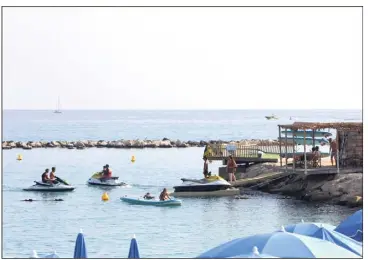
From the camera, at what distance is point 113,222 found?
116ft

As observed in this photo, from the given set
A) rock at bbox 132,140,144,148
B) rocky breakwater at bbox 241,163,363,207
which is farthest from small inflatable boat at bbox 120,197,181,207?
rock at bbox 132,140,144,148

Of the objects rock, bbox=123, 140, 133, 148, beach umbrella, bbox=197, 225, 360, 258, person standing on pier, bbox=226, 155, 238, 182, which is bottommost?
beach umbrella, bbox=197, 225, 360, 258

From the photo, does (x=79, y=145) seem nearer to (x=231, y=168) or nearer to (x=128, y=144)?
(x=128, y=144)

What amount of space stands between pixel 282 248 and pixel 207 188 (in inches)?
942

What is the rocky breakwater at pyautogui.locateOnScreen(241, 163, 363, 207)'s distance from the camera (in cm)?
3659

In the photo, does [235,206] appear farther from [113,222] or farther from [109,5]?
[109,5]

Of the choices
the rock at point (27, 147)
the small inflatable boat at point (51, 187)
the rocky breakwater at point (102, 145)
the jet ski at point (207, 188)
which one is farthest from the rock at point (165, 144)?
the jet ski at point (207, 188)

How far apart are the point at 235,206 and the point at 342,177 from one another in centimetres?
499

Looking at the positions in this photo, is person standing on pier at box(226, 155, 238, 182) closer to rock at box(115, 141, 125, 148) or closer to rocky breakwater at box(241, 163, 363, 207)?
rocky breakwater at box(241, 163, 363, 207)

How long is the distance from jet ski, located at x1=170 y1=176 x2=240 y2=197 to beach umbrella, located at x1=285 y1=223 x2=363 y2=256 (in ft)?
67.3

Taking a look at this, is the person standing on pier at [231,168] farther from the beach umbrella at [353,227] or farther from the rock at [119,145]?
the rock at [119,145]

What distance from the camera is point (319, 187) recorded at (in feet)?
128

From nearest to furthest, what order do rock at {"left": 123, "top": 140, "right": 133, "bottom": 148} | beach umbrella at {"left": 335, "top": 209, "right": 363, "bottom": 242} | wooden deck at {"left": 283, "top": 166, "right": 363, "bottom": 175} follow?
beach umbrella at {"left": 335, "top": 209, "right": 363, "bottom": 242} < wooden deck at {"left": 283, "top": 166, "right": 363, "bottom": 175} < rock at {"left": 123, "top": 140, "right": 133, "bottom": 148}

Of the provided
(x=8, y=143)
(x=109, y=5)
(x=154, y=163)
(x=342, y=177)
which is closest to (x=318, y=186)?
(x=342, y=177)
